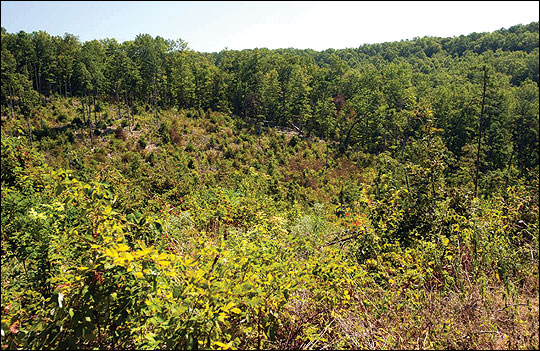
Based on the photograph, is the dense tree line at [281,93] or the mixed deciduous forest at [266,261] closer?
the mixed deciduous forest at [266,261]

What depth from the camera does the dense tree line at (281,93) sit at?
32.6m

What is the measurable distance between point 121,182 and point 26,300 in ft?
24.3

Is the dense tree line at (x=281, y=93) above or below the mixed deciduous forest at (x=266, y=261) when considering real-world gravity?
above

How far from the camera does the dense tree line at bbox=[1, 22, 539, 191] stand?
3259cm

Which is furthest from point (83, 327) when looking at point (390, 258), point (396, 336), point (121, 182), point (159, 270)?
point (121, 182)

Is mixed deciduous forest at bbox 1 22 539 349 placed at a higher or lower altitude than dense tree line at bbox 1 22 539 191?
lower

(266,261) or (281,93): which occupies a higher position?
(281,93)

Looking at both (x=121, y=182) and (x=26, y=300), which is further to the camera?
(x=121, y=182)

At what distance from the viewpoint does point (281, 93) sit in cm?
4516

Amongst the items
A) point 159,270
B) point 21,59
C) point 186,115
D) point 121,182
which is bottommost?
point 121,182

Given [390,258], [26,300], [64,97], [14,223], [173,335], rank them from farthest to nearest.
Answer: [64,97] < [14,223] < [390,258] < [26,300] < [173,335]

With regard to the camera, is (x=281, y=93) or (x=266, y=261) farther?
(x=281, y=93)

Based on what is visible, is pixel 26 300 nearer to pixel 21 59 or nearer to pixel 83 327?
pixel 83 327

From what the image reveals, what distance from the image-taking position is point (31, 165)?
24.6 feet
